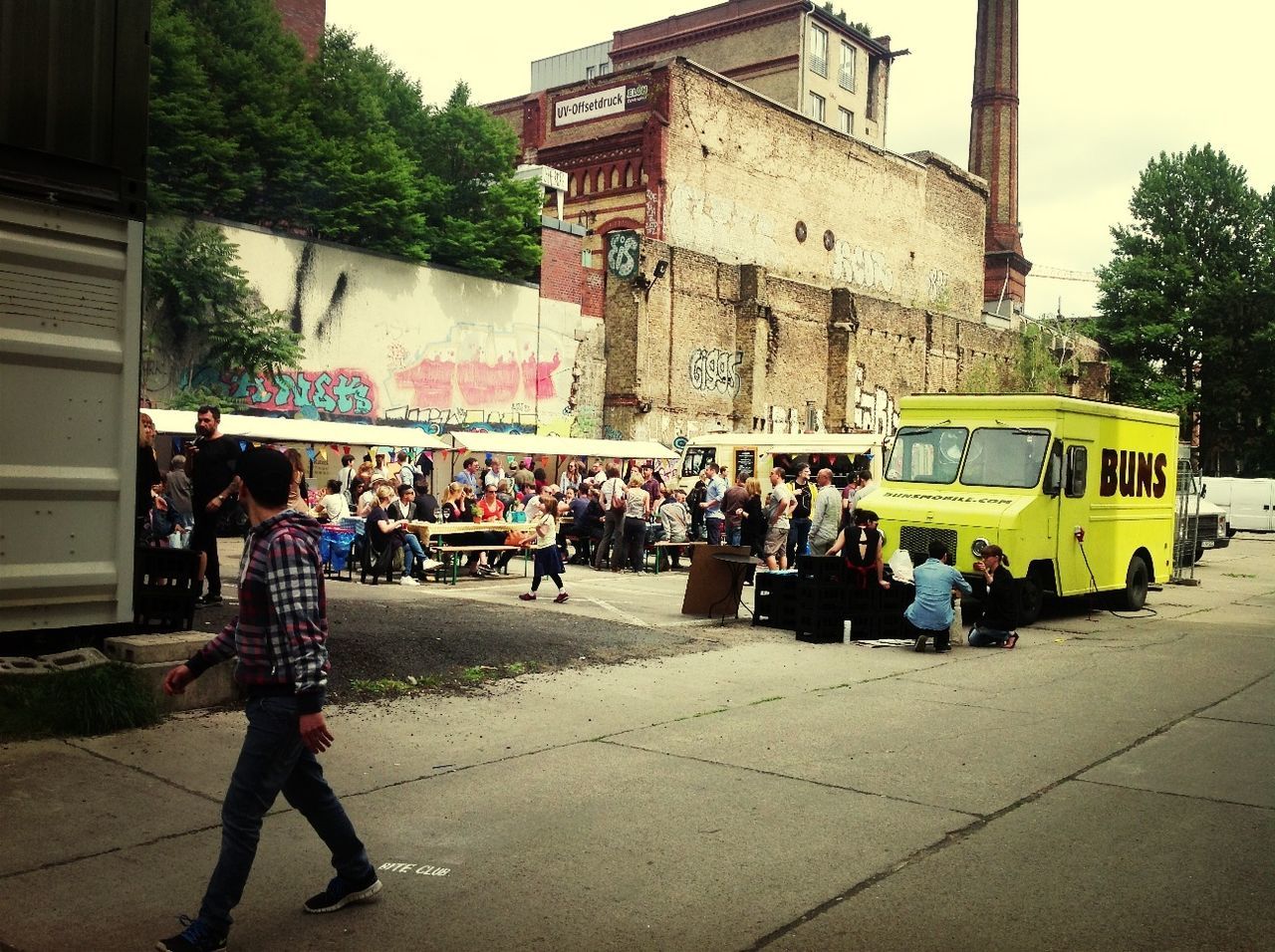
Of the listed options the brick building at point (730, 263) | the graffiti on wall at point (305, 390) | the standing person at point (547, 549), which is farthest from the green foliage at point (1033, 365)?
the standing person at point (547, 549)

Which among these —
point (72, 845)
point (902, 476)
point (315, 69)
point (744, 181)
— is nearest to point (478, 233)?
point (315, 69)

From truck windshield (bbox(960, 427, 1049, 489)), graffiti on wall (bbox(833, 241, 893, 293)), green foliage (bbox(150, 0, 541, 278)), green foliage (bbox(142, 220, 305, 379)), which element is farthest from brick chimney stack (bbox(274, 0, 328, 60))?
truck windshield (bbox(960, 427, 1049, 489))

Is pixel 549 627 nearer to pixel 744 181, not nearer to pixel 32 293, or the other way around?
pixel 32 293

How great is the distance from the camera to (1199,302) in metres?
48.5

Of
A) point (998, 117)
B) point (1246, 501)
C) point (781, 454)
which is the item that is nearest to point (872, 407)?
point (1246, 501)

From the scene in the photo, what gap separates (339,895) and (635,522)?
49.2 feet

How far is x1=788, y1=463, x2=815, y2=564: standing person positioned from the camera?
20.6m

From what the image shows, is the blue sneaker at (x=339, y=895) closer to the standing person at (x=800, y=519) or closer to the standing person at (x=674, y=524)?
the standing person at (x=674, y=524)

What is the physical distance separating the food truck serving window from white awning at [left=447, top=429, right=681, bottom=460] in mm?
625

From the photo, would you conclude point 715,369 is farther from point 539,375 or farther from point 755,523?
point 755,523

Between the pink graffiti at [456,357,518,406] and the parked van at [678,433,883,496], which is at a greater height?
the pink graffiti at [456,357,518,406]

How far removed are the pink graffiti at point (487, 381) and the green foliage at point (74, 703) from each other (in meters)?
23.4

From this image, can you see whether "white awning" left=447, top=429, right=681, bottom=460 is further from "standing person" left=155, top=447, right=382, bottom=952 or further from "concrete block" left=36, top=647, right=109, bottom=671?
"standing person" left=155, top=447, right=382, bottom=952

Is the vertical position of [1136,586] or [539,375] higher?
[539,375]
